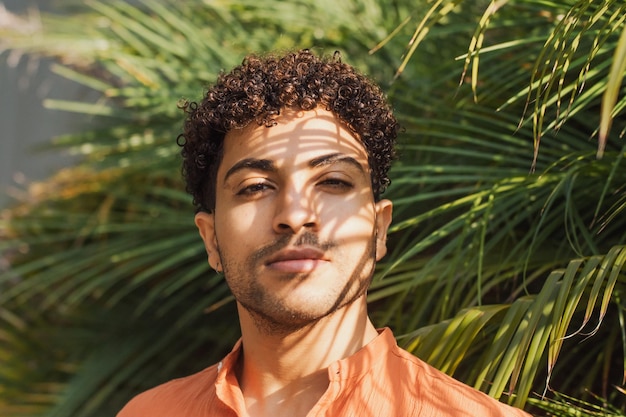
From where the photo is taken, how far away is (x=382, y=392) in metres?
1.54

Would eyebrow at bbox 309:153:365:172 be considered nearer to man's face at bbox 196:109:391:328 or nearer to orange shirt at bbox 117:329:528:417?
man's face at bbox 196:109:391:328

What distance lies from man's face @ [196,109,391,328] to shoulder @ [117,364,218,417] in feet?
0.71

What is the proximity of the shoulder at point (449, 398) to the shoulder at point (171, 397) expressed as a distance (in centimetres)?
40

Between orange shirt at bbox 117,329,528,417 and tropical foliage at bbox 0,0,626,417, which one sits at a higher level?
tropical foliage at bbox 0,0,626,417

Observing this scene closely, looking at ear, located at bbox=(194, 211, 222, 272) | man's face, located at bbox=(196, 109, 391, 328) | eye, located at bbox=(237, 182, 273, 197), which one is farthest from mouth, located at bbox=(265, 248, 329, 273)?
ear, located at bbox=(194, 211, 222, 272)

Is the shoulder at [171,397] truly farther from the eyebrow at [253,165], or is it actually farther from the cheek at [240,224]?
the eyebrow at [253,165]

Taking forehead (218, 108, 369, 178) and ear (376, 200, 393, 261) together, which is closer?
forehead (218, 108, 369, 178)

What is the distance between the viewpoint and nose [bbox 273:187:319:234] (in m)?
1.55

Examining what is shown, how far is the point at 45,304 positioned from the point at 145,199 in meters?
0.49

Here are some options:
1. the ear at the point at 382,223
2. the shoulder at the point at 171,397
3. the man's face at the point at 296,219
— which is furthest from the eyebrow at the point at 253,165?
the shoulder at the point at 171,397

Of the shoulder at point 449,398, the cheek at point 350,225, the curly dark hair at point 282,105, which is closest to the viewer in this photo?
the shoulder at point 449,398

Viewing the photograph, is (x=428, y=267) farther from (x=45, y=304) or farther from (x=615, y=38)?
(x=45, y=304)

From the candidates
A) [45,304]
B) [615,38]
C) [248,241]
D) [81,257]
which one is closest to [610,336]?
[615,38]

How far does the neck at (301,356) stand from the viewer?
1606 millimetres
